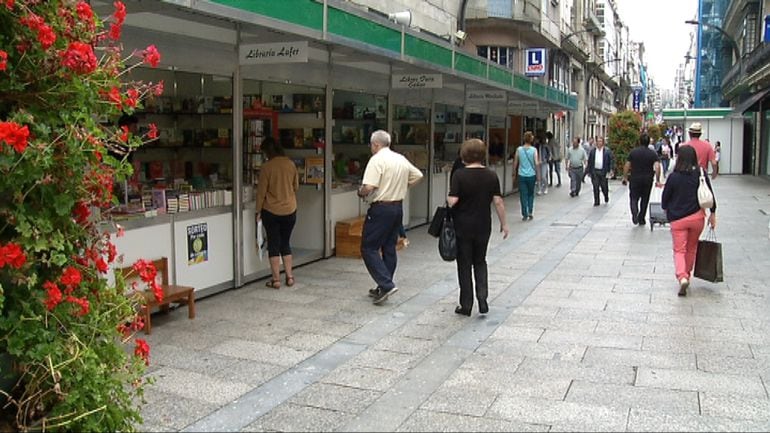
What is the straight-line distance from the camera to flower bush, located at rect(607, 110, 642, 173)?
2628cm

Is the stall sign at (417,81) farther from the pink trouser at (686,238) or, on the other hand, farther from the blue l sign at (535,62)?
the blue l sign at (535,62)

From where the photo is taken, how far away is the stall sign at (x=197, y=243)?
7.30 meters

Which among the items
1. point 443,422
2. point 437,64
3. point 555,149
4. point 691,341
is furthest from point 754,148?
point 443,422

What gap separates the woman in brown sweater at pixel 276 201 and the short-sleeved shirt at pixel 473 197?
202 cm

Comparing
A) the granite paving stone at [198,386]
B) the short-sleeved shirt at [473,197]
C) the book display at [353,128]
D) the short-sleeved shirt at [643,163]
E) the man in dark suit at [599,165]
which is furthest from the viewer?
the man in dark suit at [599,165]

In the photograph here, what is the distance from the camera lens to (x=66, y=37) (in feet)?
11.7

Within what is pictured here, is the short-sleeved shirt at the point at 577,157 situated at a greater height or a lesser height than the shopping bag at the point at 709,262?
greater

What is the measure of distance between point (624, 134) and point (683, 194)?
64.0 feet

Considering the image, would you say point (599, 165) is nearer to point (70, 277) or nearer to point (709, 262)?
point (709, 262)

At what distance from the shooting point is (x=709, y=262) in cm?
793

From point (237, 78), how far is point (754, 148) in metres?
30.0

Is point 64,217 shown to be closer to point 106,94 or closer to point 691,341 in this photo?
point 106,94

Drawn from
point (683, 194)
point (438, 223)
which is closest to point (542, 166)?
point (683, 194)

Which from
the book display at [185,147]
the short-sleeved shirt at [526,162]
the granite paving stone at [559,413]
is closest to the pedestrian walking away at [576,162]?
the short-sleeved shirt at [526,162]
